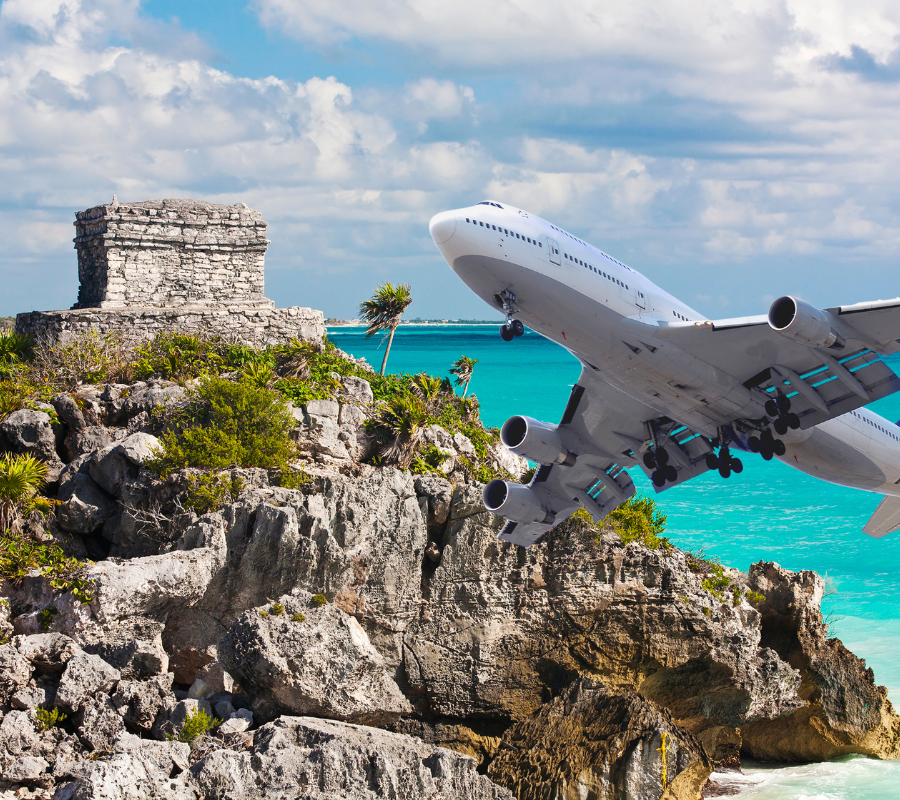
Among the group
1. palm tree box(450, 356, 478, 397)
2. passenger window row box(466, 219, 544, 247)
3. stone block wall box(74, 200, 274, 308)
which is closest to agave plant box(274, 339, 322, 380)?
stone block wall box(74, 200, 274, 308)

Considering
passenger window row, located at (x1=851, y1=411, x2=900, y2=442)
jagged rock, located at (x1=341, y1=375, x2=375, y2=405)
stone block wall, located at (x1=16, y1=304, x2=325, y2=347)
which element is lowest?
passenger window row, located at (x1=851, y1=411, x2=900, y2=442)

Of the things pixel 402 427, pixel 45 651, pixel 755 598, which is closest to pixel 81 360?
pixel 402 427

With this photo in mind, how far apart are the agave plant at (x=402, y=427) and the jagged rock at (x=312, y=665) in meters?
8.16

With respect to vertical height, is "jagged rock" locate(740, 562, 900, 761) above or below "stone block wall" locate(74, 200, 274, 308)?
below

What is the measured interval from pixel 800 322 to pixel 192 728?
18233 millimetres

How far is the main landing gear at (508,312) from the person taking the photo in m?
21.9

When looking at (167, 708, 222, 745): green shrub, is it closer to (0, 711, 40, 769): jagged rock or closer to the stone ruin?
(0, 711, 40, 769): jagged rock

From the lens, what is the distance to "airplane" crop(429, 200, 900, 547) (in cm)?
2197

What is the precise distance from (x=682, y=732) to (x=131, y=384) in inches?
963

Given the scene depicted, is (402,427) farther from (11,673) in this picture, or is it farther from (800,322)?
(800,322)

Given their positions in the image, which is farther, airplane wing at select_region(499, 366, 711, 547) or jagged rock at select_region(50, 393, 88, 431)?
jagged rock at select_region(50, 393, 88, 431)

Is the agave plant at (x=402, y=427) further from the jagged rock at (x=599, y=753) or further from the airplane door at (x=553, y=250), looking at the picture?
the airplane door at (x=553, y=250)

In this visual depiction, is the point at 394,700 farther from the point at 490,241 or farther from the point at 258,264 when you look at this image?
the point at 258,264

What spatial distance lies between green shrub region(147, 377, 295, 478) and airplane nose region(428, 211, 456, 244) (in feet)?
44.8
